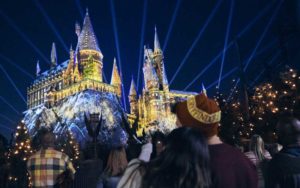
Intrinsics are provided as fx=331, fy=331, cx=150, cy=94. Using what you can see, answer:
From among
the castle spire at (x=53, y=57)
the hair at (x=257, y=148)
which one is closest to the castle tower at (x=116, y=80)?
the castle spire at (x=53, y=57)

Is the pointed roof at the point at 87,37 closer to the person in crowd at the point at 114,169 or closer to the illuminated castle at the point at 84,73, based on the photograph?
the illuminated castle at the point at 84,73

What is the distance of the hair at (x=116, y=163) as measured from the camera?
16.1 ft

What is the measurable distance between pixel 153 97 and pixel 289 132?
239 ft

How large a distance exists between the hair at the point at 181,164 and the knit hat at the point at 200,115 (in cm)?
32

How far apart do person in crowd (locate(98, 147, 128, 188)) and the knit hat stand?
2366mm

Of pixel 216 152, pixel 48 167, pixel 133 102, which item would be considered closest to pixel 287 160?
pixel 216 152

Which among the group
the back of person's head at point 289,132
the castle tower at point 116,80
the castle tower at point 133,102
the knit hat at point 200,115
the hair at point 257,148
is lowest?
the hair at point 257,148

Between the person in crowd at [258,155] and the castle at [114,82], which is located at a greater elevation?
the castle at [114,82]

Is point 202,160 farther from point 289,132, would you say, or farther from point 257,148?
point 257,148

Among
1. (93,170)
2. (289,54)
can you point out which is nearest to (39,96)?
(289,54)

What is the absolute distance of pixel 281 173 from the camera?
10.9 ft

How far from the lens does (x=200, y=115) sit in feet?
9.04

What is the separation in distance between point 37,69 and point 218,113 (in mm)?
109984

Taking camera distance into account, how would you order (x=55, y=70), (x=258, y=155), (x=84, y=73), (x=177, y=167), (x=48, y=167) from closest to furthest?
(x=177, y=167) → (x=48, y=167) → (x=258, y=155) → (x=84, y=73) → (x=55, y=70)
